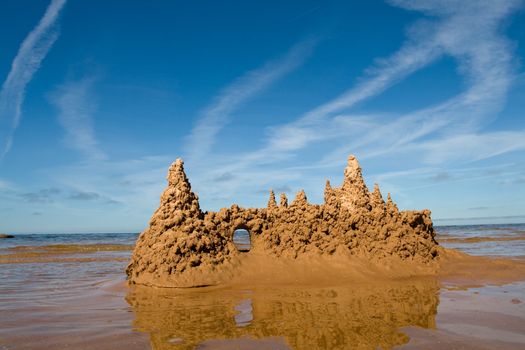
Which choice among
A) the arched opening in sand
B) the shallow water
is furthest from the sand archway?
the shallow water

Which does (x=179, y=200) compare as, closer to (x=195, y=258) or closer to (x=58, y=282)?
(x=195, y=258)

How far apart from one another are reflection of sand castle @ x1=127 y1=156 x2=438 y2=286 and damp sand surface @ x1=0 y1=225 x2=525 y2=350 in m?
0.68

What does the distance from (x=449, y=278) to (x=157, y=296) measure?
23.8 ft

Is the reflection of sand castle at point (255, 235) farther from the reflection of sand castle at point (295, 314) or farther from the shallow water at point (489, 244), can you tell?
the shallow water at point (489, 244)

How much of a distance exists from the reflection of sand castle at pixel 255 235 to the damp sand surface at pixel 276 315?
2.22 feet

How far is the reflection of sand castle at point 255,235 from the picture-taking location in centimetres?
879

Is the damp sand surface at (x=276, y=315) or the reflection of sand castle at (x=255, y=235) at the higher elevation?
the reflection of sand castle at (x=255, y=235)

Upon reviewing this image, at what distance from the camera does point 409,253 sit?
10453 millimetres

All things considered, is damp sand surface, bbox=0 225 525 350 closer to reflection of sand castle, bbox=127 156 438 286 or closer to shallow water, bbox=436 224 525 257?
reflection of sand castle, bbox=127 156 438 286

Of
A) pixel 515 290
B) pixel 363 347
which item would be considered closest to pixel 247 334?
pixel 363 347

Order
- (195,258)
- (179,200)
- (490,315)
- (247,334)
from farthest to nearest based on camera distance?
(179,200) < (195,258) < (490,315) < (247,334)

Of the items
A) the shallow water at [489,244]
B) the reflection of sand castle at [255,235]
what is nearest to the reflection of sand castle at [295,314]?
the reflection of sand castle at [255,235]

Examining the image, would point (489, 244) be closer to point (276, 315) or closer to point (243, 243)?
point (243, 243)

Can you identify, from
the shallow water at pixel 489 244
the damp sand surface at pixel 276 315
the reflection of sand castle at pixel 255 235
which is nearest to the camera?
the damp sand surface at pixel 276 315
